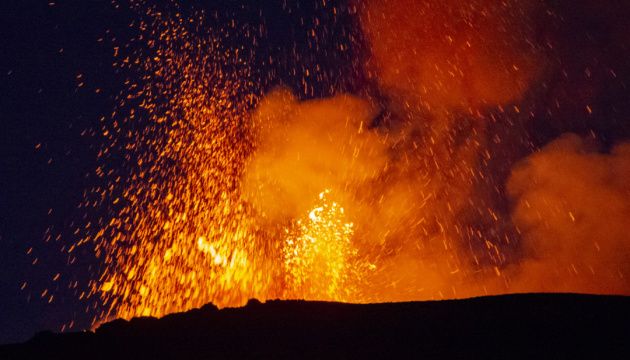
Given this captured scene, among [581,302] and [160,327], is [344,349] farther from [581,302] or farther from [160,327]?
[581,302]

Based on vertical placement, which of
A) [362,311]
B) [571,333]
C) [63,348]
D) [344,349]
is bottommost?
[63,348]

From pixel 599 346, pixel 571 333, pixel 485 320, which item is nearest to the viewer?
pixel 599 346

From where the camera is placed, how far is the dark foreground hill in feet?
19.1

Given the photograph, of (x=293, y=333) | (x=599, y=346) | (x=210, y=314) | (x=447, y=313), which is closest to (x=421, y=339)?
(x=447, y=313)

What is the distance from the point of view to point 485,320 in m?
6.53

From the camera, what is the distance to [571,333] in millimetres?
6059

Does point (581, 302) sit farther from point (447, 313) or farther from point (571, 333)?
point (447, 313)

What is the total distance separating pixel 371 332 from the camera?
21.0 ft

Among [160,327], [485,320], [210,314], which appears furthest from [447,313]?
[160,327]

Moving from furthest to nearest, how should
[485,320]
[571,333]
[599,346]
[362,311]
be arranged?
[362,311]
[485,320]
[571,333]
[599,346]

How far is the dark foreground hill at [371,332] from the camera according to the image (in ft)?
19.1

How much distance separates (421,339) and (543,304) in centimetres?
212

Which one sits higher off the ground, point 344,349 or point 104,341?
point 344,349

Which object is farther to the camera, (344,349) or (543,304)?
(543,304)
